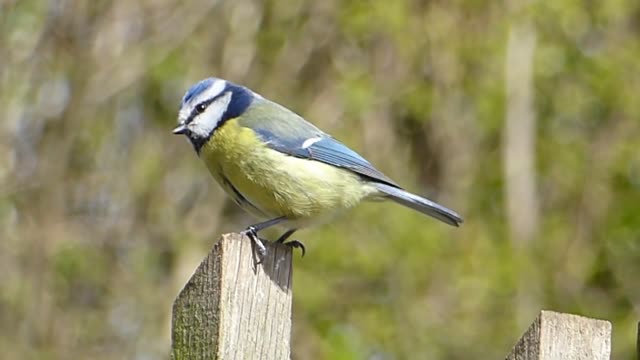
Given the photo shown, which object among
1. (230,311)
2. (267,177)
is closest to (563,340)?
(230,311)

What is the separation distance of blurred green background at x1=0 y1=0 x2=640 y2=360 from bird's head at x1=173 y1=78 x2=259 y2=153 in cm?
184

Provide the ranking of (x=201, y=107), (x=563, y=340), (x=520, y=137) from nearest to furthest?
(x=563, y=340) → (x=201, y=107) → (x=520, y=137)

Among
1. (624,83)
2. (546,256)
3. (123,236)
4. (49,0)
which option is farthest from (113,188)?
(624,83)

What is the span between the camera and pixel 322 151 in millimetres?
2785

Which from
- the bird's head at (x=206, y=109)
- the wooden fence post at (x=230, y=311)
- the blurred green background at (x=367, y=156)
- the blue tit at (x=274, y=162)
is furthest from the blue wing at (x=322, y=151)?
the blurred green background at (x=367, y=156)

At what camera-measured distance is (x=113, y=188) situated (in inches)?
185

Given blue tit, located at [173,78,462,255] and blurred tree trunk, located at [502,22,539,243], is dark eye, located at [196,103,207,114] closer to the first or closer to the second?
blue tit, located at [173,78,462,255]

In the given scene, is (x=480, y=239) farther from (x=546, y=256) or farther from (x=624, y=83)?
(x=624, y=83)

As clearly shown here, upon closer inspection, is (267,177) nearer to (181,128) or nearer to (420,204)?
(181,128)

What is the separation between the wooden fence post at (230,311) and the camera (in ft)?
4.81

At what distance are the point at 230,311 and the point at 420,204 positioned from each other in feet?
4.63

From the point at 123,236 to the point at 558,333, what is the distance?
11.1 ft

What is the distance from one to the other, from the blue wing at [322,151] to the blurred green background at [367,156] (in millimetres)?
1668

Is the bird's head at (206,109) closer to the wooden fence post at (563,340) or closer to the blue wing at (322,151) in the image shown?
the blue wing at (322,151)
